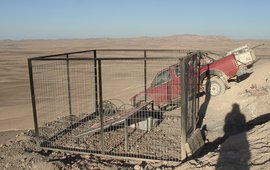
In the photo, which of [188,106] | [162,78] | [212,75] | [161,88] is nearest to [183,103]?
[188,106]

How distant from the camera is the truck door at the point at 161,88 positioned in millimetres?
11438

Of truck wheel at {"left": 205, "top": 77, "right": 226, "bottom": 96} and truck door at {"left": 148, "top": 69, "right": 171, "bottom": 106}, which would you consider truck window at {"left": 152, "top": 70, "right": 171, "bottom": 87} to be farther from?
truck wheel at {"left": 205, "top": 77, "right": 226, "bottom": 96}

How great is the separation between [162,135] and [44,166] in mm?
3669

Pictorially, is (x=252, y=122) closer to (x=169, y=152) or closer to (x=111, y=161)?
(x=169, y=152)

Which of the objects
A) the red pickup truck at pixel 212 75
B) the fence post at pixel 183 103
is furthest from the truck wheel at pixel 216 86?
the fence post at pixel 183 103

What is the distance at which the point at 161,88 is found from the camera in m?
12.0

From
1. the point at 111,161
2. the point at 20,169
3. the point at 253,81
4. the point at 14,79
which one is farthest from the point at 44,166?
the point at 14,79

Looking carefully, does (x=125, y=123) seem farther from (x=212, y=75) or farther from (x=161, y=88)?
(x=212, y=75)

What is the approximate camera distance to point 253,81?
42.7ft

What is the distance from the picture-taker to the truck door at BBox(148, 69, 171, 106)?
11438mm

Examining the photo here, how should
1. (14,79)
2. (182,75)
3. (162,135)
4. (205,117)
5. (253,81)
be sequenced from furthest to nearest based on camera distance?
(14,79)
(253,81)
(205,117)
(162,135)
(182,75)

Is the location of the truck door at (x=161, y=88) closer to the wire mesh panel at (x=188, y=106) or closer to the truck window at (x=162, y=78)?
the truck window at (x=162, y=78)

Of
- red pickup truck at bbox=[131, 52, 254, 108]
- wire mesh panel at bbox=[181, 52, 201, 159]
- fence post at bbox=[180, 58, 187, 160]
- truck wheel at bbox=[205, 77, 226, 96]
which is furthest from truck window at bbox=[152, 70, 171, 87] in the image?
fence post at bbox=[180, 58, 187, 160]

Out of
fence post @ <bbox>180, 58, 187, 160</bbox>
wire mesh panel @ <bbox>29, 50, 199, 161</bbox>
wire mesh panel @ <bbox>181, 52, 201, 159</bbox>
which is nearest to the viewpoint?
fence post @ <bbox>180, 58, 187, 160</bbox>
